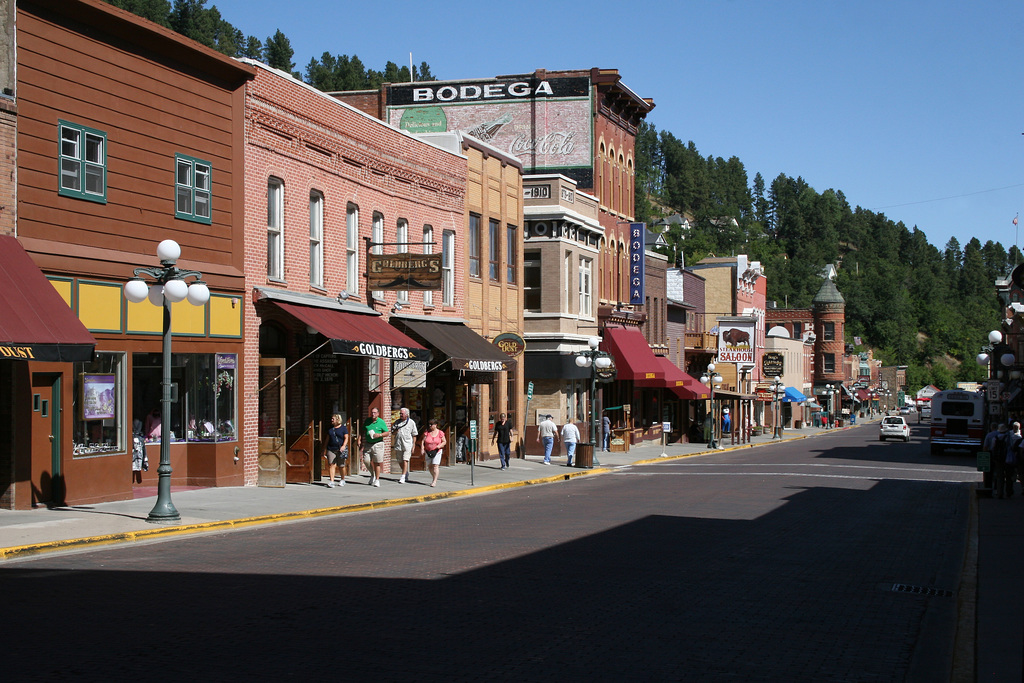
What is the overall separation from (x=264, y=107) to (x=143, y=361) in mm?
6564

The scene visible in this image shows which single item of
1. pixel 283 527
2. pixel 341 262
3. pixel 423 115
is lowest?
pixel 283 527

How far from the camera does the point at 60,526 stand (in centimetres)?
1647

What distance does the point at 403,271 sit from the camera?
28250 millimetres

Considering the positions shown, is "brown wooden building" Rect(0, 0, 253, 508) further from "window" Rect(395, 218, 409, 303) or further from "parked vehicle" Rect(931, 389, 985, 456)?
"parked vehicle" Rect(931, 389, 985, 456)

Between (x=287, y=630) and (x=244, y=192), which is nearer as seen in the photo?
(x=287, y=630)

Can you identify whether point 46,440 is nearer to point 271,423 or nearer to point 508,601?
point 271,423

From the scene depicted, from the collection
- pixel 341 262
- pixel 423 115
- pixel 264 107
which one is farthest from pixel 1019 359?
pixel 264 107

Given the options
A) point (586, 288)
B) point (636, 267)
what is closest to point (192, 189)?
point (586, 288)

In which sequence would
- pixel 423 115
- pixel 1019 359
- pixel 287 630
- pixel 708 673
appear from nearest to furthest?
pixel 708 673 → pixel 287 630 → pixel 423 115 → pixel 1019 359

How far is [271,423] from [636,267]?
2927cm

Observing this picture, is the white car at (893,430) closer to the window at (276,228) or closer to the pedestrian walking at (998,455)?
the pedestrian walking at (998,455)

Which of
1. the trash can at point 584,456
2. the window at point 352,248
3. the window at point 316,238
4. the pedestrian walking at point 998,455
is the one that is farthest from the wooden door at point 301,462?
the pedestrian walking at point 998,455

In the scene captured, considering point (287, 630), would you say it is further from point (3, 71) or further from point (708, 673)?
point (3, 71)

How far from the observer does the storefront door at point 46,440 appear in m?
18.5
